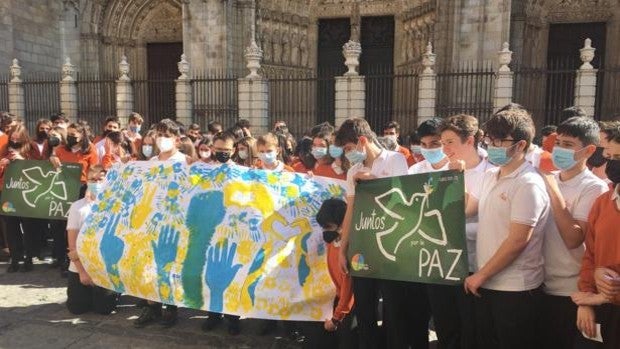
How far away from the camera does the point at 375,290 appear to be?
369cm

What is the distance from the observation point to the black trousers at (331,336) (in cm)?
380

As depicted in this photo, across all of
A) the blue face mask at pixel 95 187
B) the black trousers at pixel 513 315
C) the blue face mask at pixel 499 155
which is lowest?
the black trousers at pixel 513 315

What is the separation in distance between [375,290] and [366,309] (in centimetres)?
16

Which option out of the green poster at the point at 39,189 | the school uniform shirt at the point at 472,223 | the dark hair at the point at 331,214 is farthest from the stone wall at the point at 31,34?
the school uniform shirt at the point at 472,223

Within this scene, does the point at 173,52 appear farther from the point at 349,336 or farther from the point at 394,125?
the point at 349,336

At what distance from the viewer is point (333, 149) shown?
5113 millimetres

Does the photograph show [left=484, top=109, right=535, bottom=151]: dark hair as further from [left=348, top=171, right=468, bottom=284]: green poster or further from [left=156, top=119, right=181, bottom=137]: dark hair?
[left=156, top=119, right=181, bottom=137]: dark hair

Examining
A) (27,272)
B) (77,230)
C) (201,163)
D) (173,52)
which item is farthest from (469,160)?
(173,52)

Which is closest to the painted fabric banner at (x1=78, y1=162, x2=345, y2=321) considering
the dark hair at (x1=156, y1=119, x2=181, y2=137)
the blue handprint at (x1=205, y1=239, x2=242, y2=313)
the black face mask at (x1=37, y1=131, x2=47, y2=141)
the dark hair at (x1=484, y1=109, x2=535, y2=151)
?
the blue handprint at (x1=205, y1=239, x2=242, y2=313)

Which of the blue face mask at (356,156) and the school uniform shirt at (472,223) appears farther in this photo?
the blue face mask at (356,156)

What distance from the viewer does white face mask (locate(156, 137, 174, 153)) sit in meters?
5.42

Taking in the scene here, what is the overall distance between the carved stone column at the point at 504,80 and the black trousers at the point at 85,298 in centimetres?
1077

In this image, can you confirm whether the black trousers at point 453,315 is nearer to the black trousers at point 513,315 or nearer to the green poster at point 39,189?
the black trousers at point 513,315

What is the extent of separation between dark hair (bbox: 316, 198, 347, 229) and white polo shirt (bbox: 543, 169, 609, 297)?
4.70 feet
